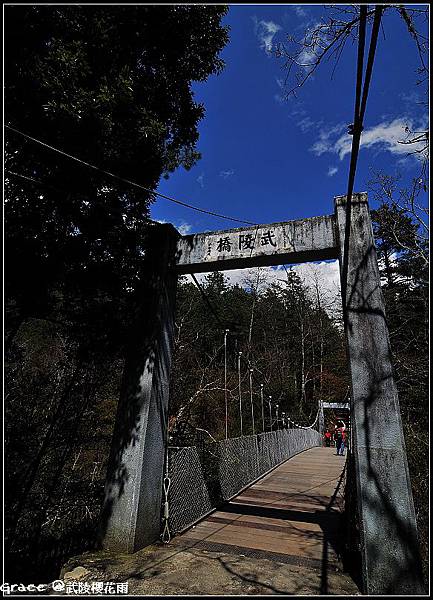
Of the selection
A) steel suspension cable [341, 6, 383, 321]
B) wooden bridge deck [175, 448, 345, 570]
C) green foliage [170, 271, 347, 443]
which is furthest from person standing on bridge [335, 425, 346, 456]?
steel suspension cable [341, 6, 383, 321]

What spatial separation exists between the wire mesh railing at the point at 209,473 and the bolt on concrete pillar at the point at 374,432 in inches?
74.1

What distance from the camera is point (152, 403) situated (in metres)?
3.31

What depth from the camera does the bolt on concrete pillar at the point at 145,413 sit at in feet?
9.76

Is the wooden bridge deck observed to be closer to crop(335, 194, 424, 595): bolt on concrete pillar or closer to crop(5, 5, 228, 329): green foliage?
crop(335, 194, 424, 595): bolt on concrete pillar

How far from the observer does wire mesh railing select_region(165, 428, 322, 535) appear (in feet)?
11.8

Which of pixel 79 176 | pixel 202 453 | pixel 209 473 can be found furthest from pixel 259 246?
pixel 209 473

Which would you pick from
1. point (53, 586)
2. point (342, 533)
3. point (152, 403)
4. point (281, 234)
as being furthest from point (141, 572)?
point (281, 234)

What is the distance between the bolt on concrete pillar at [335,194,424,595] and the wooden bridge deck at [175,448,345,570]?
550 millimetres

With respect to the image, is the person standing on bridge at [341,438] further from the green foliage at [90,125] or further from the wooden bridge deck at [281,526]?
the green foliage at [90,125]

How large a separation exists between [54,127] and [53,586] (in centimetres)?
345

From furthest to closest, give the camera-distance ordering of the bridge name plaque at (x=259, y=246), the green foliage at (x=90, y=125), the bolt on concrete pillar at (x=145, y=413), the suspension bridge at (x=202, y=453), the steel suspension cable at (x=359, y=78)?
the bridge name plaque at (x=259, y=246), the bolt on concrete pillar at (x=145, y=413), the green foliage at (x=90, y=125), the suspension bridge at (x=202, y=453), the steel suspension cable at (x=359, y=78)

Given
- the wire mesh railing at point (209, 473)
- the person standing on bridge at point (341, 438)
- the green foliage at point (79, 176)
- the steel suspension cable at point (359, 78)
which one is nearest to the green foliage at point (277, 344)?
the person standing on bridge at point (341, 438)

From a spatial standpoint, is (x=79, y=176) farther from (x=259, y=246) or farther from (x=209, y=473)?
(x=209, y=473)

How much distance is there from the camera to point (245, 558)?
2.85 m
